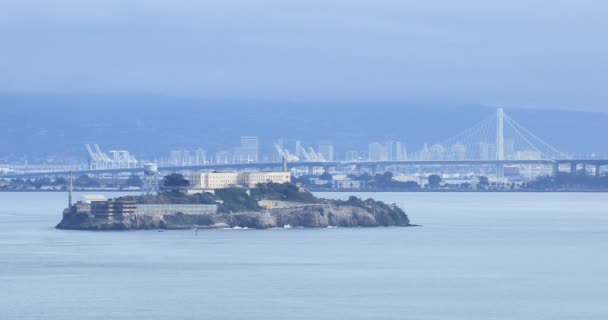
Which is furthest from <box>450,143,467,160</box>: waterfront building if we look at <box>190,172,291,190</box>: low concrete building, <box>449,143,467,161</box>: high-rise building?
<box>190,172,291,190</box>: low concrete building

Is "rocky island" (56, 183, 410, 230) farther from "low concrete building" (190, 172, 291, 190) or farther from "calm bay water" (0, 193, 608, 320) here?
"low concrete building" (190, 172, 291, 190)

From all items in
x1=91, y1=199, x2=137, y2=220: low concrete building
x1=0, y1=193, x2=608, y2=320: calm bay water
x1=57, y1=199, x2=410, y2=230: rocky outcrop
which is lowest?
x1=0, y1=193, x2=608, y2=320: calm bay water

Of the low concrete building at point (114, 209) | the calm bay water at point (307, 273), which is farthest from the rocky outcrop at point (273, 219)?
the calm bay water at point (307, 273)

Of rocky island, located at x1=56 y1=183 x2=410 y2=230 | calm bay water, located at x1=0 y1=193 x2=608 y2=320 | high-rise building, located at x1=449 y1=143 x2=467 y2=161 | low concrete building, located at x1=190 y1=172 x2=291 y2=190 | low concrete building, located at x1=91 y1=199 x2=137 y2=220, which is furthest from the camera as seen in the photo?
high-rise building, located at x1=449 y1=143 x2=467 y2=161

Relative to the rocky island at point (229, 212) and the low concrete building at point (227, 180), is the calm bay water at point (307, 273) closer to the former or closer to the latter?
the rocky island at point (229, 212)

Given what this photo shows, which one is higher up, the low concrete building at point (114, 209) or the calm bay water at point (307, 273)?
the low concrete building at point (114, 209)

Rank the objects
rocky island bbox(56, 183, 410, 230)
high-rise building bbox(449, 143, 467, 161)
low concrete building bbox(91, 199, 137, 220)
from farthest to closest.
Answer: high-rise building bbox(449, 143, 467, 161), rocky island bbox(56, 183, 410, 230), low concrete building bbox(91, 199, 137, 220)

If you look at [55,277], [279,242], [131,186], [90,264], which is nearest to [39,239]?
[279,242]

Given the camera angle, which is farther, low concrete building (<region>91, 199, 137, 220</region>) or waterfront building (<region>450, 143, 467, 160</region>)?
waterfront building (<region>450, 143, 467, 160</region>)
